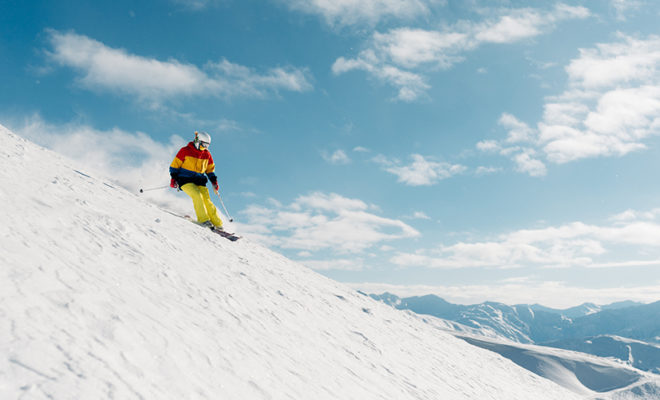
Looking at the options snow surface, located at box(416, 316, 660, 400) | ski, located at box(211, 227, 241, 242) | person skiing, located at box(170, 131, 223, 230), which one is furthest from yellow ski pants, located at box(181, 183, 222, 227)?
snow surface, located at box(416, 316, 660, 400)

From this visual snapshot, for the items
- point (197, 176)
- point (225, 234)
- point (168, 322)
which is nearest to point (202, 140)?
point (197, 176)

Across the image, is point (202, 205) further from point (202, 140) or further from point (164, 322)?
point (164, 322)

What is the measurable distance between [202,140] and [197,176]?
118 centimetres

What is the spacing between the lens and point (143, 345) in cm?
421

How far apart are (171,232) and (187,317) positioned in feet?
15.5

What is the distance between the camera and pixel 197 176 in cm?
1267

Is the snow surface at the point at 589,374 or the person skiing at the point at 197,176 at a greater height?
the person skiing at the point at 197,176

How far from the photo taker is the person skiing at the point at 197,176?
492 inches

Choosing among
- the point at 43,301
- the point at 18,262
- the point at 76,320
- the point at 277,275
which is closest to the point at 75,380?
the point at 76,320

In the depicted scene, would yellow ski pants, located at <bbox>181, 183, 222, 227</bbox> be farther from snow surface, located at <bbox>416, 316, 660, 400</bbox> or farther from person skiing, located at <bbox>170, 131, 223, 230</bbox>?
snow surface, located at <bbox>416, 316, 660, 400</bbox>

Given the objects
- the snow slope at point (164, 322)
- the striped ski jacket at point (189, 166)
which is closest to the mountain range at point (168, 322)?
the snow slope at point (164, 322)

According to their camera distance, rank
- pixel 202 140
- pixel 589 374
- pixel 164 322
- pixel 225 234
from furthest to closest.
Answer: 1. pixel 589 374
2. pixel 202 140
3. pixel 225 234
4. pixel 164 322

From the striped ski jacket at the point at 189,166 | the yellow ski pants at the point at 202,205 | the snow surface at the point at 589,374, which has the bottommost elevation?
the snow surface at the point at 589,374

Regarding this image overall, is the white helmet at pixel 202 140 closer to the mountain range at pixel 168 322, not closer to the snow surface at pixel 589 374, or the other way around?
the mountain range at pixel 168 322
